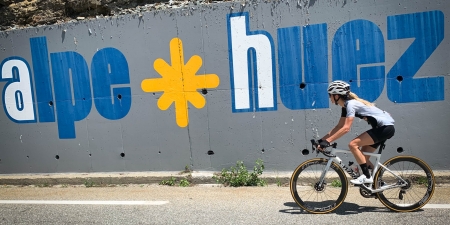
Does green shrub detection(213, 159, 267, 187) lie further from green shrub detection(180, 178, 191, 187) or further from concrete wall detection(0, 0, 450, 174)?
green shrub detection(180, 178, 191, 187)

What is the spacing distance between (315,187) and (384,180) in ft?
3.00

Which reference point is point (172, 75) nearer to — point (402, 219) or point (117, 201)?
point (117, 201)

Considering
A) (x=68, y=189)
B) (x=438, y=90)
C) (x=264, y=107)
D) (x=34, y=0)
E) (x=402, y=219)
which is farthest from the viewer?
(x=34, y=0)

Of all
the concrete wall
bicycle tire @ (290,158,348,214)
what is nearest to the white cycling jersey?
bicycle tire @ (290,158,348,214)

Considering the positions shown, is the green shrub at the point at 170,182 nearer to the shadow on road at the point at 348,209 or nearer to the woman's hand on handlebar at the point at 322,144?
the shadow on road at the point at 348,209

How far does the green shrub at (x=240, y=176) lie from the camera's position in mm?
6121

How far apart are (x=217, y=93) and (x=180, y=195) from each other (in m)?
1.98

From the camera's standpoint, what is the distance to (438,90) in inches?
218

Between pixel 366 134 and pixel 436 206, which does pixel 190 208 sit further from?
pixel 436 206

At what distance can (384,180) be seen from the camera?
Answer: 14.9 ft

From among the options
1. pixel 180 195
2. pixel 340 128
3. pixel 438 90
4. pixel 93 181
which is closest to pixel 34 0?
pixel 93 181

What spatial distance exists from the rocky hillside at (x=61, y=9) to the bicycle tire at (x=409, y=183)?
464 centimetres

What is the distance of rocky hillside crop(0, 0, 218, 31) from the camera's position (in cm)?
677

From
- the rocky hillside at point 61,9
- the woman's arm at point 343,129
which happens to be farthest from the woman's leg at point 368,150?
the rocky hillside at point 61,9
